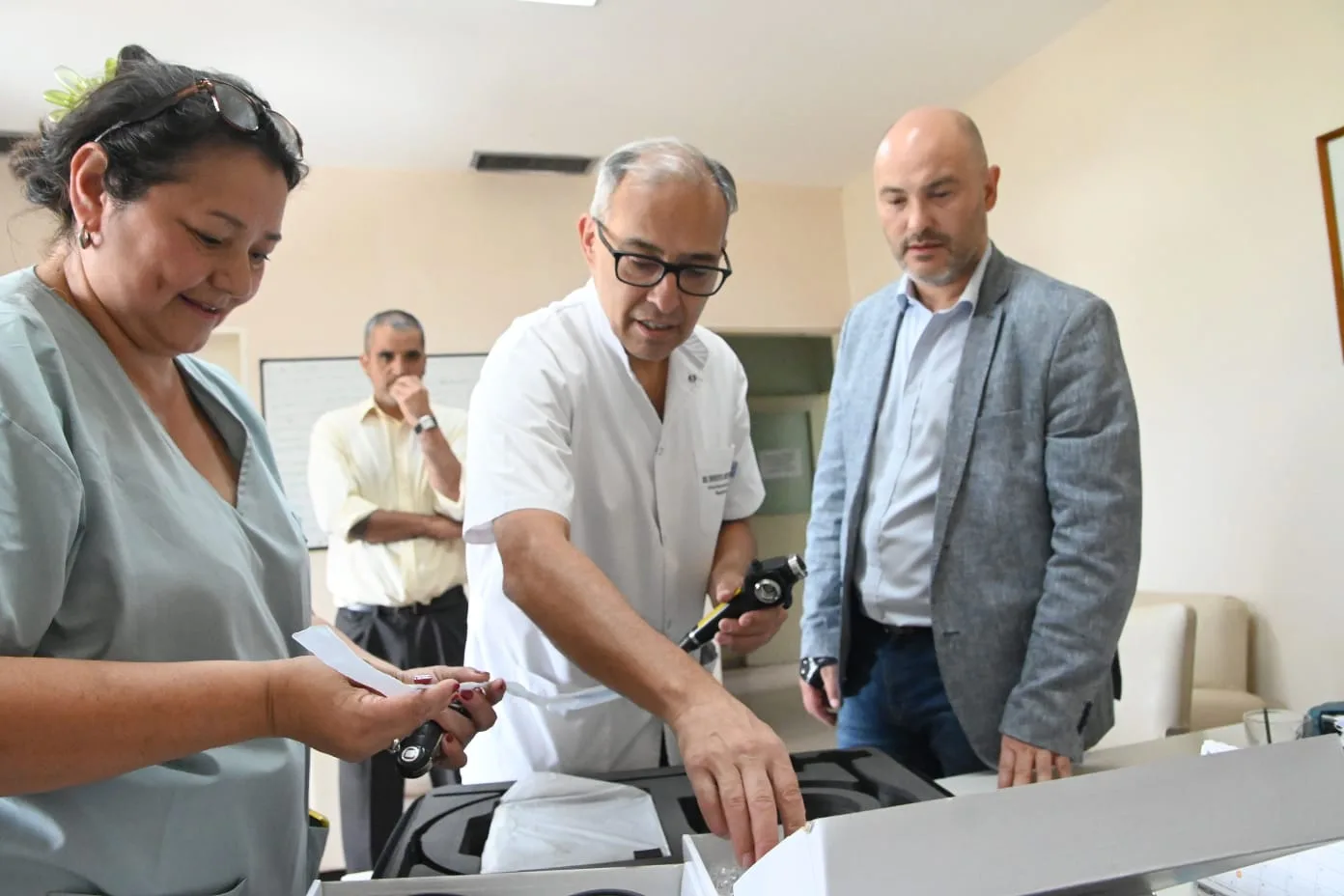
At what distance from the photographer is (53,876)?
2.12 ft

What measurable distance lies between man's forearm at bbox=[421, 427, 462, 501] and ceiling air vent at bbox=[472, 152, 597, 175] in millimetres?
1623

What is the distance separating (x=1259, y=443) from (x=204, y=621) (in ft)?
9.24

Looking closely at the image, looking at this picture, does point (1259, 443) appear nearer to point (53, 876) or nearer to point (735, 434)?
point (735, 434)

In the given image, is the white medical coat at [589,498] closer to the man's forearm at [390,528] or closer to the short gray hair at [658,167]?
the short gray hair at [658,167]

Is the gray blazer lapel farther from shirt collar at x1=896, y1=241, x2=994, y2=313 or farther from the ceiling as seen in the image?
the ceiling

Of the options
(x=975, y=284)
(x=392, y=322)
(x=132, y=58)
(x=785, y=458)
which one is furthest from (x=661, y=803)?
(x=785, y=458)

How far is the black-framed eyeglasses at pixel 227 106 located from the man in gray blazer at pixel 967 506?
104cm

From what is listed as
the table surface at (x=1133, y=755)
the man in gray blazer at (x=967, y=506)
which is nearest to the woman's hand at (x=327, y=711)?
the table surface at (x=1133, y=755)

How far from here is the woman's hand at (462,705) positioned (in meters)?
0.89

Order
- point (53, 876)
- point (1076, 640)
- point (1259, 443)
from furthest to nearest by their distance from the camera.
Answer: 1. point (1259, 443)
2. point (1076, 640)
3. point (53, 876)

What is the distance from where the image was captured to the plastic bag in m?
0.83

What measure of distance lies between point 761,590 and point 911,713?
538 mm

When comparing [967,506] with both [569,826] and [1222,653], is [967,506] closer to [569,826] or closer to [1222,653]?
[569,826]

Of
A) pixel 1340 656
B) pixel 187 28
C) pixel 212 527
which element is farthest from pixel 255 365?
pixel 1340 656
